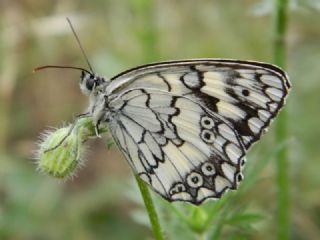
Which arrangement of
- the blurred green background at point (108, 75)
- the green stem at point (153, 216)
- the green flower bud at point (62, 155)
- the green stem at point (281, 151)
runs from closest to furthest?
1. the green stem at point (153, 216)
2. the green flower bud at point (62, 155)
3. the green stem at point (281, 151)
4. the blurred green background at point (108, 75)

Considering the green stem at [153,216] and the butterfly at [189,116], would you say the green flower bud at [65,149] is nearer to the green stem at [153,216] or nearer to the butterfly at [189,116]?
the butterfly at [189,116]

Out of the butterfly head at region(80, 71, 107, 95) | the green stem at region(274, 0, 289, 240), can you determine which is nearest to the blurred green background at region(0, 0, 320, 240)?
the green stem at region(274, 0, 289, 240)

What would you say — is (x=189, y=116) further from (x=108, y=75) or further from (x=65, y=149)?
(x=108, y=75)

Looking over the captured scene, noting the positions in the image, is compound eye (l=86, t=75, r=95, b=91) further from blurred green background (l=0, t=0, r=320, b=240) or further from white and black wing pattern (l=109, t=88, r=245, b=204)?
blurred green background (l=0, t=0, r=320, b=240)

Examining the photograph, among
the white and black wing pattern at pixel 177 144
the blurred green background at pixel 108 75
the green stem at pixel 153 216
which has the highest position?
the blurred green background at pixel 108 75

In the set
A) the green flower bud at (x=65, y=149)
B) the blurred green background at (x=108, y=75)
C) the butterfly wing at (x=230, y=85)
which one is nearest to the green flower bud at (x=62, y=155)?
the green flower bud at (x=65, y=149)

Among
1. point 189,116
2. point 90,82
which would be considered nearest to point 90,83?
point 90,82
